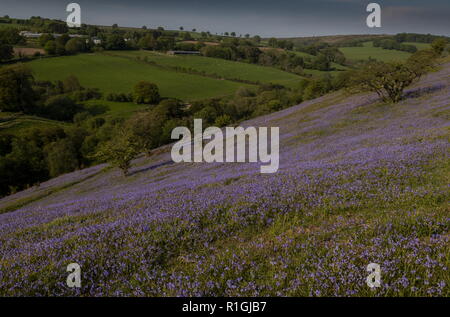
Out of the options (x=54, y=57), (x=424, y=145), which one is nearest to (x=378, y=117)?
(x=424, y=145)

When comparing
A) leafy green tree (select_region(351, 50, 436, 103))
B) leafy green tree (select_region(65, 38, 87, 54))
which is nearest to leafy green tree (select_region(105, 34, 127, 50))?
leafy green tree (select_region(65, 38, 87, 54))

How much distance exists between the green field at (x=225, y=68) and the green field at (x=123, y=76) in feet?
31.8

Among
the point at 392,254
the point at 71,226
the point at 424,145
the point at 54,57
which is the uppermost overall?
the point at 54,57

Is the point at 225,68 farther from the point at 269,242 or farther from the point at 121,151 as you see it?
the point at 269,242

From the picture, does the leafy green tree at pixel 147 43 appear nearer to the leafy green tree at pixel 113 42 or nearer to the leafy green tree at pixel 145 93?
the leafy green tree at pixel 113 42

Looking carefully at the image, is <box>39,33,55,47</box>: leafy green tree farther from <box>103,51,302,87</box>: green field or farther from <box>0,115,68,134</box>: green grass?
<box>0,115,68,134</box>: green grass

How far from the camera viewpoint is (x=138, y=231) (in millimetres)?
6695

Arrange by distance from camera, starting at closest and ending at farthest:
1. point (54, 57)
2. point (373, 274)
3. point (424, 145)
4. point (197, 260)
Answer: point (373, 274)
point (197, 260)
point (424, 145)
point (54, 57)

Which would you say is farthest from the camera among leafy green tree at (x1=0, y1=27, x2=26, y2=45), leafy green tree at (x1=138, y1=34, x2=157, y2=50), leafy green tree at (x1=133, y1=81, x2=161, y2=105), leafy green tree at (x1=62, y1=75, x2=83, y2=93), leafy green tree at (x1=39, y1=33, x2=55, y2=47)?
leafy green tree at (x1=138, y1=34, x2=157, y2=50)

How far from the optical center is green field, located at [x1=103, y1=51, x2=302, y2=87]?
405ft

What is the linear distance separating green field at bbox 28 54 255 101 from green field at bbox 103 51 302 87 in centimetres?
968

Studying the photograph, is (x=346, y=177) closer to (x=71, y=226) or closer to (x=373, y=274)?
(x=373, y=274)

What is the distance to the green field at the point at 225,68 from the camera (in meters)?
123

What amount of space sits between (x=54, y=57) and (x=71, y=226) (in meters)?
147
